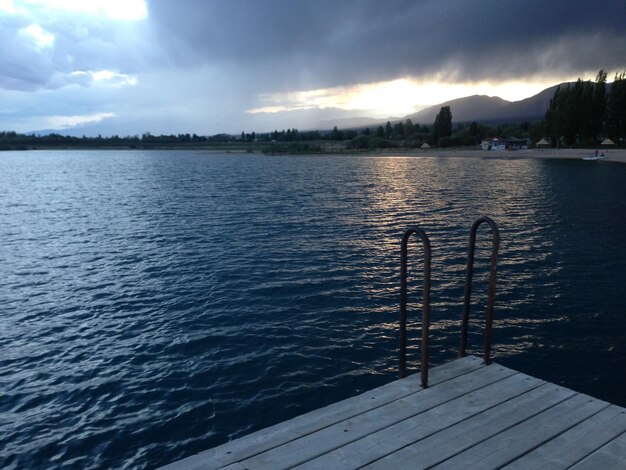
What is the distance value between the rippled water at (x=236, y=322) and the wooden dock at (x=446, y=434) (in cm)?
370

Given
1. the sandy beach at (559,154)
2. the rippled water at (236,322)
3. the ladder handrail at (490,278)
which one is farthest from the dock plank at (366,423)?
the sandy beach at (559,154)

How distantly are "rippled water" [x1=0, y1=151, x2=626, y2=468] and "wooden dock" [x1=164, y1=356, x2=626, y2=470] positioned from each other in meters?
3.70

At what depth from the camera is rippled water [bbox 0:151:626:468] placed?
9.21 meters

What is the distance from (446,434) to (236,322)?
9.73 metres

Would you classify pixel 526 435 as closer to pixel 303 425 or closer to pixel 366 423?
pixel 366 423

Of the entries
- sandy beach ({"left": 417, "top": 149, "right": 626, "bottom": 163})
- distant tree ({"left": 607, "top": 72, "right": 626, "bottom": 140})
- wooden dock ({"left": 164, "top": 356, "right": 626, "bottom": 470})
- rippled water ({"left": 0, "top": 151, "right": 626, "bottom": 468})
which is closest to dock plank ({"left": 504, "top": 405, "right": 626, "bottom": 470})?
wooden dock ({"left": 164, "top": 356, "right": 626, "bottom": 470})

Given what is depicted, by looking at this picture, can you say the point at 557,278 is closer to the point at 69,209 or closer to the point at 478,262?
the point at 478,262

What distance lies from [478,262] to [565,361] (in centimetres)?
1004

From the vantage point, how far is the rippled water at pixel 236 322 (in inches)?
363

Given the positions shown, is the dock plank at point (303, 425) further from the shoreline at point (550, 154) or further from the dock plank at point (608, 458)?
the shoreline at point (550, 154)

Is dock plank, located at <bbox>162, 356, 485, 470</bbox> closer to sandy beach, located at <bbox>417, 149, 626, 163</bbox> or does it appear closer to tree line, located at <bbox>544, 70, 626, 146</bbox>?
sandy beach, located at <bbox>417, 149, 626, 163</bbox>

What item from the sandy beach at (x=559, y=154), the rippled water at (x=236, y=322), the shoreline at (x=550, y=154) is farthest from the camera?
the shoreline at (x=550, y=154)

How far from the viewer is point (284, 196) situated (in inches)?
1956

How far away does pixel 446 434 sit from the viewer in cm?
525
